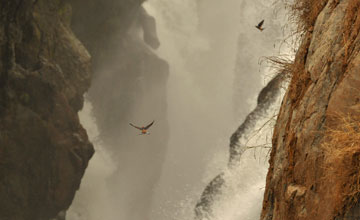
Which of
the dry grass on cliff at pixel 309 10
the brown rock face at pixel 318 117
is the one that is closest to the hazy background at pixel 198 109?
the dry grass on cliff at pixel 309 10

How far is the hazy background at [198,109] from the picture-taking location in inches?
→ 711

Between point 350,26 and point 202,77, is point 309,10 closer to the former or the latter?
point 350,26

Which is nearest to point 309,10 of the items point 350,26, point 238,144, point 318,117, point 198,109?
point 350,26

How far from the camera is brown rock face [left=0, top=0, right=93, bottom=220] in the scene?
12492 millimetres

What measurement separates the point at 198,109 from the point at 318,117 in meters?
25.4

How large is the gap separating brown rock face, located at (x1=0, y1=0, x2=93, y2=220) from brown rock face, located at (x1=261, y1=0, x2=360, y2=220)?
385 inches

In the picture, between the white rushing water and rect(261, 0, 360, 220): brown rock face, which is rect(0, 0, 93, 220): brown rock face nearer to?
the white rushing water

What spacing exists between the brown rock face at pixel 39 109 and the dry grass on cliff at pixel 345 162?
1055cm

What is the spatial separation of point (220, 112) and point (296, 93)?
22877mm

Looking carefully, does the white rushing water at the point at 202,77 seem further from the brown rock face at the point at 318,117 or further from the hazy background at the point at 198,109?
the brown rock face at the point at 318,117

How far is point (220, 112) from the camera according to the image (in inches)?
1040

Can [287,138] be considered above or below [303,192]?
above

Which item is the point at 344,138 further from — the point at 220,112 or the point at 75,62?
the point at 220,112

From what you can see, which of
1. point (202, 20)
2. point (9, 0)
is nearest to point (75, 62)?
point (9, 0)
